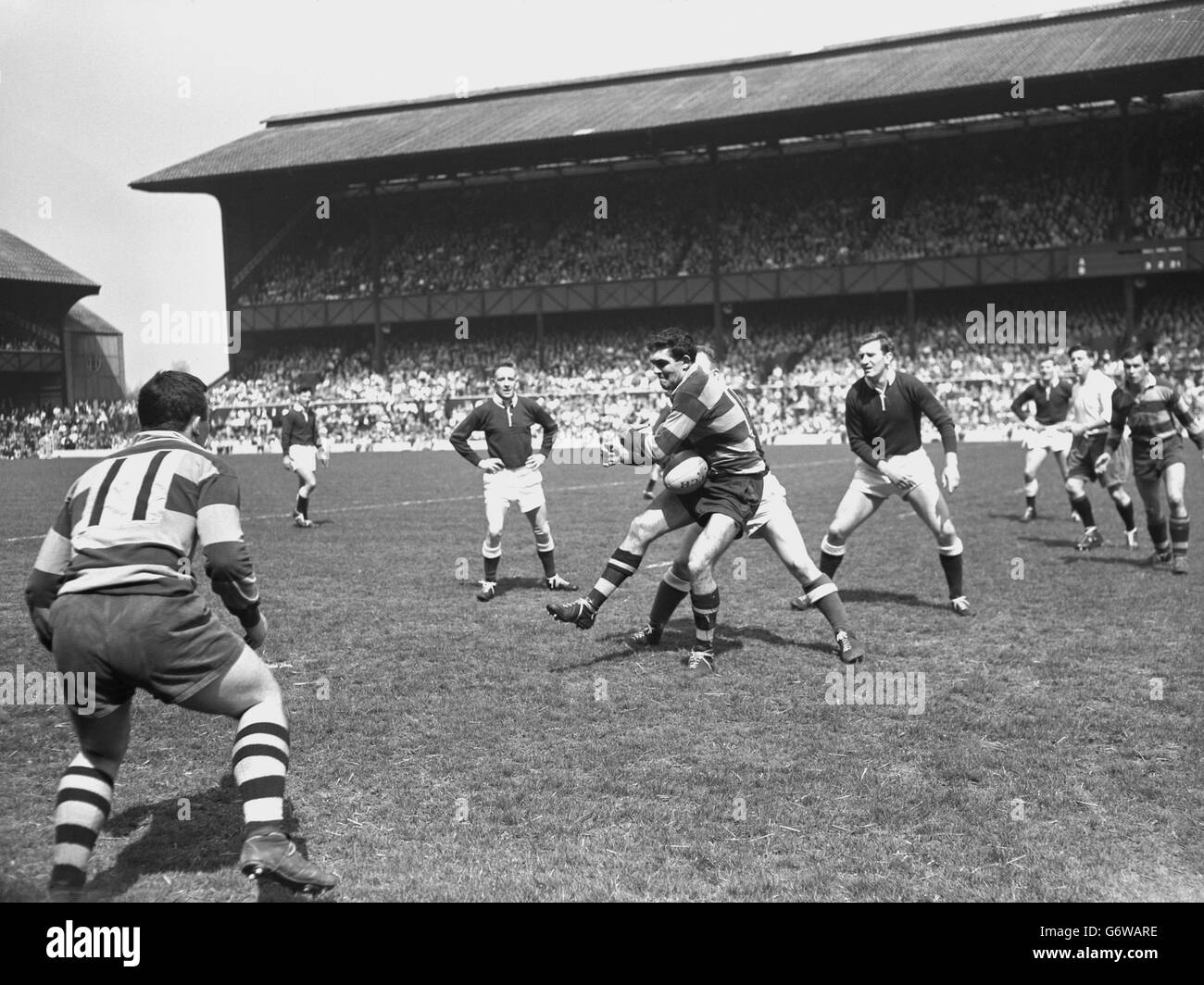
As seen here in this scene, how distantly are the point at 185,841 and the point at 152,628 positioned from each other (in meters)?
1.22

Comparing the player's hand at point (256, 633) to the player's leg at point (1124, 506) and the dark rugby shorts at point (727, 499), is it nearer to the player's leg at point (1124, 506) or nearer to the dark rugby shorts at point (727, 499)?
the dark rugby shorts at point (727, 499)

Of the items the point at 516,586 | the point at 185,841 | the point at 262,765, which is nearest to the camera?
the point at 262,765

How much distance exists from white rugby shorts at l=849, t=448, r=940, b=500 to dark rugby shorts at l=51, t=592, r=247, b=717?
6.44m

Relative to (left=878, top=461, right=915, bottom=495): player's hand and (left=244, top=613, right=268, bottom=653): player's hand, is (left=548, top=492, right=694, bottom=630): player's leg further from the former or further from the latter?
(left=244, top=613, right=268, bottom=653): player's hand

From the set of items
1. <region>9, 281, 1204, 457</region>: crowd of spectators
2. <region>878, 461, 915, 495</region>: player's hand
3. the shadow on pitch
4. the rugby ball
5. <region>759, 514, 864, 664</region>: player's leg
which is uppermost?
<region>9, 281, 1204, 457</region>: crowd of spectators

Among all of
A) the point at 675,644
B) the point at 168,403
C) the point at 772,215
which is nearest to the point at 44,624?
the point at 168,403

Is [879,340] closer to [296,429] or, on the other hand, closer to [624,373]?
[296,429]

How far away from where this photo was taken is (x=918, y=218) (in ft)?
152

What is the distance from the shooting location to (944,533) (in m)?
9.64

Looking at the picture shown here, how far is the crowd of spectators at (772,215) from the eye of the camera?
142 ft

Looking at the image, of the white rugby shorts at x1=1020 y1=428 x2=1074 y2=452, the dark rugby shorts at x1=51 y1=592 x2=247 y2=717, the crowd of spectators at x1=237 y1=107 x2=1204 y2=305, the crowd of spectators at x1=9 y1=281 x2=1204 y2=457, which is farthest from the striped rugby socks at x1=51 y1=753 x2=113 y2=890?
the crowd of spectators at x1=237 y1=107 x2=1204 y2=305

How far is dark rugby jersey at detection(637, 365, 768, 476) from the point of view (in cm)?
751

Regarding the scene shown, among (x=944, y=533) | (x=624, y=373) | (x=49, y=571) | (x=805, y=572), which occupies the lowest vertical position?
(x=805, y=572)

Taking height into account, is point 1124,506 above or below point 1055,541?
above
